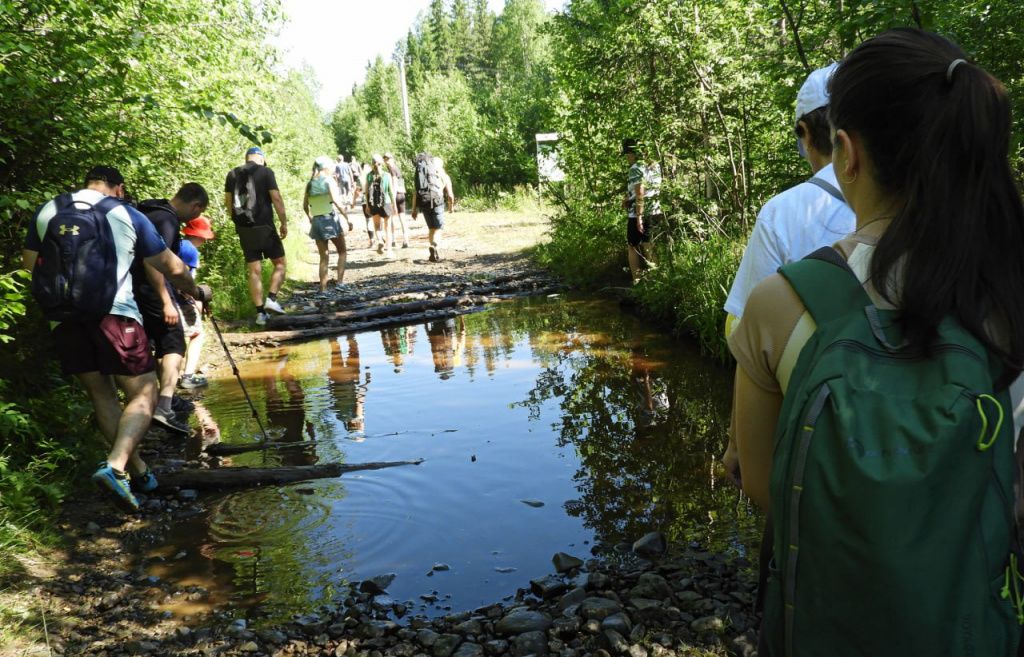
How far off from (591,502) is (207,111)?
146 inches

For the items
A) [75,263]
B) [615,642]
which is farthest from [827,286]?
[75,263]

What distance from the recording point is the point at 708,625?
3.71 metres

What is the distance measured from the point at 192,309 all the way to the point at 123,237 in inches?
126

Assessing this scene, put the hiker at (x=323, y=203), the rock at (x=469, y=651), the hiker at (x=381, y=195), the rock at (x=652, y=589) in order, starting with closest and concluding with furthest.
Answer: the rock at (x=469, y=651) → the rock at (x=652, y=589) → the hiker at (x=323, y=203) → the hiker at (x=381, y=195)

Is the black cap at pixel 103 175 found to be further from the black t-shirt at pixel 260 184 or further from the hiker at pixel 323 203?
the hiker at pixel 323 203

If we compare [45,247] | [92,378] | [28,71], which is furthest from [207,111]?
[92,378]

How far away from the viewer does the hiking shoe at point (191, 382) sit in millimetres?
9263

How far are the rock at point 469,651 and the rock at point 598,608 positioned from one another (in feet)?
1.66

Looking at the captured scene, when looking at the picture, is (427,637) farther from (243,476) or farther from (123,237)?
(123,237)

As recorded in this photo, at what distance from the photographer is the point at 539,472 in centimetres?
618

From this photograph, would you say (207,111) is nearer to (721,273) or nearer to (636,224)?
(721,273)

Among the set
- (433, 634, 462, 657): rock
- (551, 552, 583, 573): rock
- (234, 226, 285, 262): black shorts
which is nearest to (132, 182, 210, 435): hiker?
(551, 552, 583, 573): rock

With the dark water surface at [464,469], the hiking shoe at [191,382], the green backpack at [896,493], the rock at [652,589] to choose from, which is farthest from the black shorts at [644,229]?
the green backpack at [896,493]

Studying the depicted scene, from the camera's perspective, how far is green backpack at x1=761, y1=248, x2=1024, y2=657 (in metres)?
1.36
